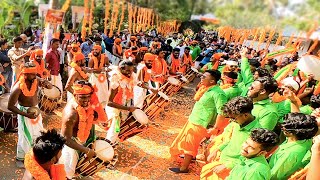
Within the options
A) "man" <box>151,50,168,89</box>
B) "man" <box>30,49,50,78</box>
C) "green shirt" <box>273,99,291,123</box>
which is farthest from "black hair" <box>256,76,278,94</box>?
"man" <box>30,49,50,78</box>

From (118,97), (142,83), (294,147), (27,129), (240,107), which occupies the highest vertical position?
(240,107)

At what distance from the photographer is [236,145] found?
11.4 ft

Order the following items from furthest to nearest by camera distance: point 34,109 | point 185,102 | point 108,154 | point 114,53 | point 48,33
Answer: point 114,53 → point 185,102 → point 48,33 → point 34,109 → point 108,154

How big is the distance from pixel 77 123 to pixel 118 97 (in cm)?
145

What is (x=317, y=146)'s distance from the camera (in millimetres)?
2340

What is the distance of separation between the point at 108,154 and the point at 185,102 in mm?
5874

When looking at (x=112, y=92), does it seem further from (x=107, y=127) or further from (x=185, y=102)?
(x=185, y=102)

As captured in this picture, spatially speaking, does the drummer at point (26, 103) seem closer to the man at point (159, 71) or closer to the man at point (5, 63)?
the man at point (5, 63)

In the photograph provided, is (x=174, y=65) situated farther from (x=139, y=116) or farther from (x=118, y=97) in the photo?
(x=139, y=116)

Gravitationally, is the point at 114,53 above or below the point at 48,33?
below

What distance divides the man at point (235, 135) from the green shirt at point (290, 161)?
56 cm

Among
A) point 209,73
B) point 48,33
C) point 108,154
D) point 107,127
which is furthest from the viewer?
point 48,33

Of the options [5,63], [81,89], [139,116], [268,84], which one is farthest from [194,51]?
[81,89]

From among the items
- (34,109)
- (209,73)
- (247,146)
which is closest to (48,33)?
(34,109)
